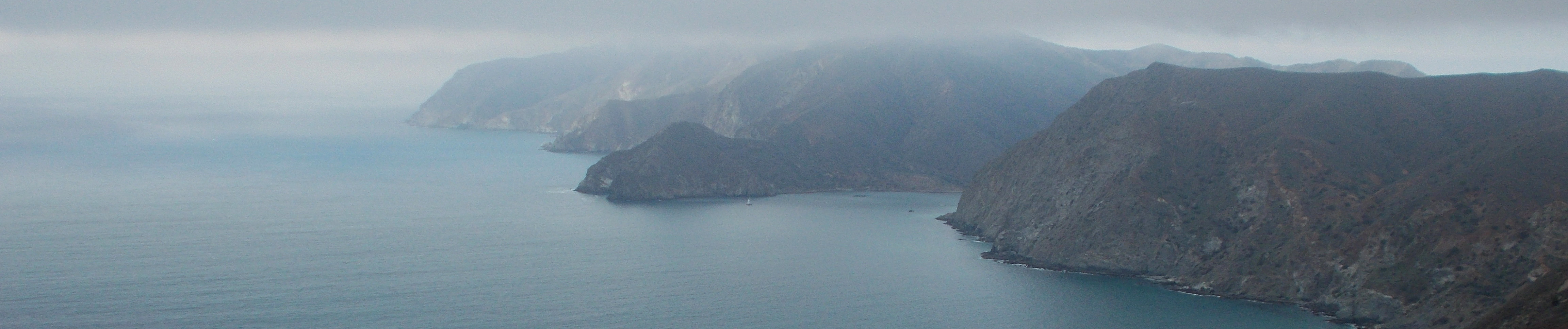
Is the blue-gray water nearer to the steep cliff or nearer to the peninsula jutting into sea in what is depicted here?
the peninsula jutting into sea

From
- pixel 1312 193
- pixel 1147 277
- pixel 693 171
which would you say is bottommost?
pixel 1147 277

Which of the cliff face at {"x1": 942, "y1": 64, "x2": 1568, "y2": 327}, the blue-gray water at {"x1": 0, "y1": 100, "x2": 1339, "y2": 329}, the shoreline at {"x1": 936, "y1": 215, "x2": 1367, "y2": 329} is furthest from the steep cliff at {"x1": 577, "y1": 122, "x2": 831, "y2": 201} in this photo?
the shoreline at {"x1": 936, "y1": 215, "x2": 1367, "y2": 329}

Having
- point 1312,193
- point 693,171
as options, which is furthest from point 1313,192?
point 693,171

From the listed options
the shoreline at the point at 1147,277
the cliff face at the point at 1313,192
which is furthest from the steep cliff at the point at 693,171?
the shoreline at the point at 1147,277

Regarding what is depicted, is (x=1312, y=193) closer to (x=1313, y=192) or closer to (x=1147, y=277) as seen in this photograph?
(x=1313, y=192)

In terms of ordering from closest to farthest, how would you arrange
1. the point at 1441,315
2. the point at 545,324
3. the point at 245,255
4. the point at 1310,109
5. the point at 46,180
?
the point at 1441,315 < the point at 545,324 < the point at 245,255 < the point at 1310,109 < the point at 46,180

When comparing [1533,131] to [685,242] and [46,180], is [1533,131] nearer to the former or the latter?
[685,242]

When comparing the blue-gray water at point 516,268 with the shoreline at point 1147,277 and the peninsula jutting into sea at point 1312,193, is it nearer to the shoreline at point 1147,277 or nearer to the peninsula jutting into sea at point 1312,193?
the shoreline at point 1147,277

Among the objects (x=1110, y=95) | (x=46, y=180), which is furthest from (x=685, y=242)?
(x=46, y=180)
